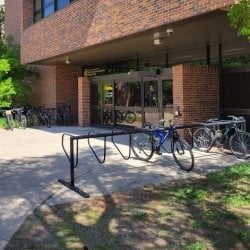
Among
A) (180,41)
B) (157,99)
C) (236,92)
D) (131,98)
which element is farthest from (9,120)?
(236,92)

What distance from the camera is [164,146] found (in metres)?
11.2

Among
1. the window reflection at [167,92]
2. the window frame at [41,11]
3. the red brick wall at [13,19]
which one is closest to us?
the window reflection at [167,92]

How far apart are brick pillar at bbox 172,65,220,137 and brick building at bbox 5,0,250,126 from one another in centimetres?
3

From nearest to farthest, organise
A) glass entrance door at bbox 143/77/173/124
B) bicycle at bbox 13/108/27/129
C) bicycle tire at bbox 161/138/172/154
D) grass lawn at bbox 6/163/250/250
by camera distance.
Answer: grass lawn at bbox 6/163/250/250, bicycle tire at bbox 161/138/172/154, glass entrance door at bbox 143/77/173/124, bicycle at bbox 13/108/27/129

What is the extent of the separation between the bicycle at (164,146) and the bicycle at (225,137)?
118 cm

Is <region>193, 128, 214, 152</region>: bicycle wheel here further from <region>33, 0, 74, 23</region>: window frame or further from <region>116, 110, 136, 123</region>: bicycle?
<region>33, 0, 74, 23</region>: window frame

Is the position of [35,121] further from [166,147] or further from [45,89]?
[166,147]

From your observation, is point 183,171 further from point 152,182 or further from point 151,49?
point 151,49

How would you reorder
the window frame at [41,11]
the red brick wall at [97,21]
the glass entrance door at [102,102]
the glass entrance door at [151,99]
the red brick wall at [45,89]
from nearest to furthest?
the red brick wall at [97,21] → the glass entrance door at [151,99] → the window frame at [41,11] → the glass entrance door at [102,102] → the red brick wall at [45,89]

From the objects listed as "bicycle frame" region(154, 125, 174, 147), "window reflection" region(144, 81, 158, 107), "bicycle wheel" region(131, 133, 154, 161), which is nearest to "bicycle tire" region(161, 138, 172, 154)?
"bicycle wheel" region(131, 133, 154, 161)

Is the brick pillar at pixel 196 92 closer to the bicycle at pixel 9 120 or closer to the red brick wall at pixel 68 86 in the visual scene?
the bicycle at pixel 9 120

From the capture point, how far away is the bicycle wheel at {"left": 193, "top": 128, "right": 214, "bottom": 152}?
11.8 meters

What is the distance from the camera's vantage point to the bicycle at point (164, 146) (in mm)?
9594

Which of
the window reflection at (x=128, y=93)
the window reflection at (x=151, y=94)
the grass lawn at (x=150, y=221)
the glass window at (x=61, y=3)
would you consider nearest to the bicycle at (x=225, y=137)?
the grass lawn at (x=150, y=221)
